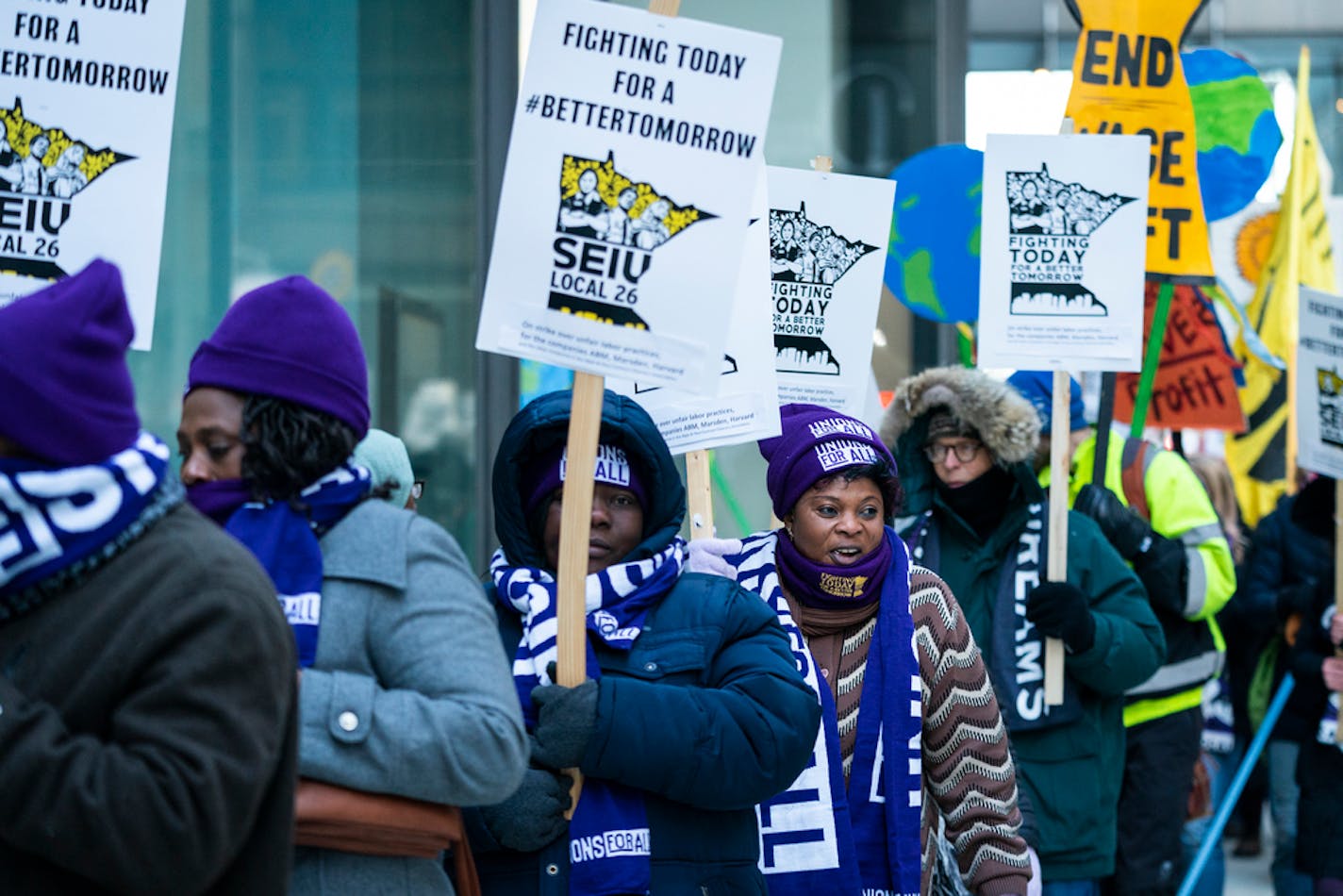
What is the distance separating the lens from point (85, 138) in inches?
127

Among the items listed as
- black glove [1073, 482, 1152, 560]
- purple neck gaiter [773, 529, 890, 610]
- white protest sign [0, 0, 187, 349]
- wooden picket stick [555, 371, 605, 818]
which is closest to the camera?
wooden picket stick [555, 371, 605, 818]

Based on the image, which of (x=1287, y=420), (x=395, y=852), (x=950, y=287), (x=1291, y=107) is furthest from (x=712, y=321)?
(x=1291, y=107)

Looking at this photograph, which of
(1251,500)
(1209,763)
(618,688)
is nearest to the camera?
(618,688)

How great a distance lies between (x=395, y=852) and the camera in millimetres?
2301

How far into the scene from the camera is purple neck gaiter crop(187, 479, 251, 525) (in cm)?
234

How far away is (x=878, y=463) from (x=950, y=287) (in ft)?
7.38

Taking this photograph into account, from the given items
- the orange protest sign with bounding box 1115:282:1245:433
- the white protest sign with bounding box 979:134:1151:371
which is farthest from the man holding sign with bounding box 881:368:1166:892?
the orange protest sign with bounding box 1115:282:1245:433

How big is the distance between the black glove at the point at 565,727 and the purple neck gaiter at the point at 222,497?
0.62m

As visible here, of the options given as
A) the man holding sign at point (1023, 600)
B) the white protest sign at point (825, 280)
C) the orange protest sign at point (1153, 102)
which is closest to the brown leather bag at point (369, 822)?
the white protest sign at point (825, 280)

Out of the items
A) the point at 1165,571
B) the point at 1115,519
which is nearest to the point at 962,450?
the point at 1115,519

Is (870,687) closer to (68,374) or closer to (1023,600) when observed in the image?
(1023,600)

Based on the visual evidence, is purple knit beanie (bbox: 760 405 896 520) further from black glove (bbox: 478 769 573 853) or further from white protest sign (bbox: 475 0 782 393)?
black glove (bbox: 478 769 573 853)

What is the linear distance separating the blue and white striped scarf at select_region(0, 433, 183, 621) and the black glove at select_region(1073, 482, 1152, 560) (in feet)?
13.1

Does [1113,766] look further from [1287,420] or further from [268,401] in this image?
[1287,420]
